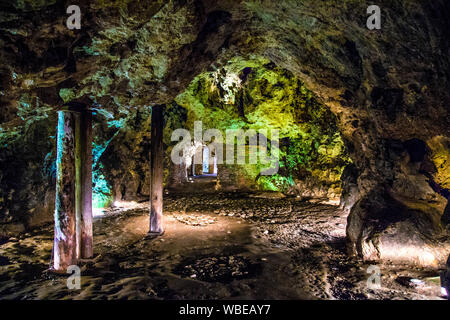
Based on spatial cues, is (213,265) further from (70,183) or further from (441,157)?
(441,157)

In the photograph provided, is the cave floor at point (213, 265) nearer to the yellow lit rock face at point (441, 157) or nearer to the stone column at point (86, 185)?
the stone column at point (86, 185)

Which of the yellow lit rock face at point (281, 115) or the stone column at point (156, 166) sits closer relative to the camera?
the stone column at point (156, 166)

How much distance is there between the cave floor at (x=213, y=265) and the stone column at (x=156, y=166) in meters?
0.43

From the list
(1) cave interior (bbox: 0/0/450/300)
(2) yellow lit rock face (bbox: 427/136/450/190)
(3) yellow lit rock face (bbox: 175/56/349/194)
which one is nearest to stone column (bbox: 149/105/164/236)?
(1) cave interior (bbox: 0/0/450/300)

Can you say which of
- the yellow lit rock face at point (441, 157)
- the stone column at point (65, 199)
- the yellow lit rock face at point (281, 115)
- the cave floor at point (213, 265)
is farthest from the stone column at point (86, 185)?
the yellow lit rock face at point (281, 115)

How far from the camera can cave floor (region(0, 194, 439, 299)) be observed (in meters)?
3.52

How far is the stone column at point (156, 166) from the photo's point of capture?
629 cm

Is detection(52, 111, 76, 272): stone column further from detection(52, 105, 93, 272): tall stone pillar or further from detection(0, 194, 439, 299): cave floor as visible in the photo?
detection(0, 194, 439, 299): cave floor

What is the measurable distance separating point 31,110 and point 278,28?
4704 mm

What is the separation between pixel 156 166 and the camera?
20.9ft

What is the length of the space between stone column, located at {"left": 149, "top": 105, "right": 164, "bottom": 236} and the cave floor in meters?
0.43
